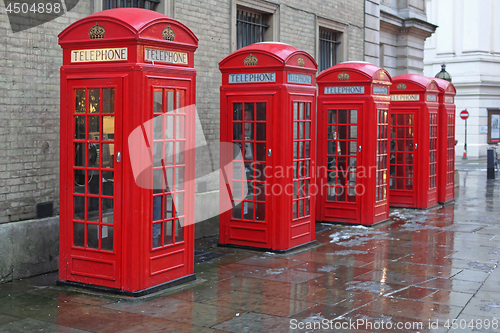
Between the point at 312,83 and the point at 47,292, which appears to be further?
the point at 312,83

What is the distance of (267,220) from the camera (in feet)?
28.5

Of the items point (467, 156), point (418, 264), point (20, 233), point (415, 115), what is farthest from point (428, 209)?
point (467, 156)

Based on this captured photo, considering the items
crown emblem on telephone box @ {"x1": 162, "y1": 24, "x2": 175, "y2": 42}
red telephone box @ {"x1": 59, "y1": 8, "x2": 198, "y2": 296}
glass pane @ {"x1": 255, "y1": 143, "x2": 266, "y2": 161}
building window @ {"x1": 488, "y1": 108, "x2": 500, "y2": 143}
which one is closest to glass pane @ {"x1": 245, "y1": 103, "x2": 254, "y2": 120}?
glass pane @ {"x1": 255, "y1": 143, "x2": 266, "y2": 161}

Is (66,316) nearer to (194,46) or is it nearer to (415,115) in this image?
(194,46)

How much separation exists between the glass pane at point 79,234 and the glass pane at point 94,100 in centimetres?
128

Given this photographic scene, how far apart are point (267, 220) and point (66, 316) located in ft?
12.1

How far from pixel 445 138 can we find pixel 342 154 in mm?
4366

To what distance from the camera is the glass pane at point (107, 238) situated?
6.40 meters

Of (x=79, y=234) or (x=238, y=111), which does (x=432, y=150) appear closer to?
(x=238, y=111)

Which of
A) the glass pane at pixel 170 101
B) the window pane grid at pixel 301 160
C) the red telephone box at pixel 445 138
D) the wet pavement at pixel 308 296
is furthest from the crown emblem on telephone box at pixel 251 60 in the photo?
the red telephone box at pixel 445 138

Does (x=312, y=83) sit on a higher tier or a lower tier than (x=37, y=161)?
higher

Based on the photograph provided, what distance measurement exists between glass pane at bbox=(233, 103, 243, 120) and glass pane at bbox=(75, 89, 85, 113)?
2813mm

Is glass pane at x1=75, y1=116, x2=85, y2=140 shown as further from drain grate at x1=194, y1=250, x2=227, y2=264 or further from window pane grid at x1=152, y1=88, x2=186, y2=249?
drain grate at x1=194, y1=250, x2=227, y2=264

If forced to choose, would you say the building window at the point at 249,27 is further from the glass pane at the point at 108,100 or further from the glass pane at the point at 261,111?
the glass pane at the point at 108,100
